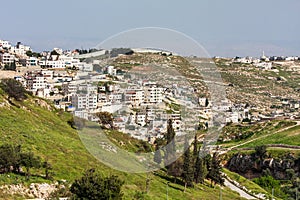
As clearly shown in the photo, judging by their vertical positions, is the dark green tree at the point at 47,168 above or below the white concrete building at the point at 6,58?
below

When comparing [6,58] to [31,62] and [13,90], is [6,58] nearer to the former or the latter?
[31,62]

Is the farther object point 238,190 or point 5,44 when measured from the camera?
point 5,44

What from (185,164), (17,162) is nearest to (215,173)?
(185,164)

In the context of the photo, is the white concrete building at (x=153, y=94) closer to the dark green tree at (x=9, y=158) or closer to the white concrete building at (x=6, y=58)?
the dark green tree at (x=9, y=158)

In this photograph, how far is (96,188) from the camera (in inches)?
664

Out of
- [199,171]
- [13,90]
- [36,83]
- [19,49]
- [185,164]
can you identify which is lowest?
[199,171]

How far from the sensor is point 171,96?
32.6 metres

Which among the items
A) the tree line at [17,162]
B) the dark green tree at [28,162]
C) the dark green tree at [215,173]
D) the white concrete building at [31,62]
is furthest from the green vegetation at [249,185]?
the white concrete building at [31,62]

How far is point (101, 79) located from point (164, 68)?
56.6 ft

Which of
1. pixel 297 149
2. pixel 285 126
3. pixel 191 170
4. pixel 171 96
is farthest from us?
pixel 285 126

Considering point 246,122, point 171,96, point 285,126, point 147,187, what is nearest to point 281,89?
point 246,122

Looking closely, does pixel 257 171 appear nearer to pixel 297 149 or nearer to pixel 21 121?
pixel 297 149

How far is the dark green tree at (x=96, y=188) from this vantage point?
55.1ft

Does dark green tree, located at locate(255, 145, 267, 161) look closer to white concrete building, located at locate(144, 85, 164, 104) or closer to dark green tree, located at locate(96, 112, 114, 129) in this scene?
white concrete building, located at locate(144, 85, 164, 104)
